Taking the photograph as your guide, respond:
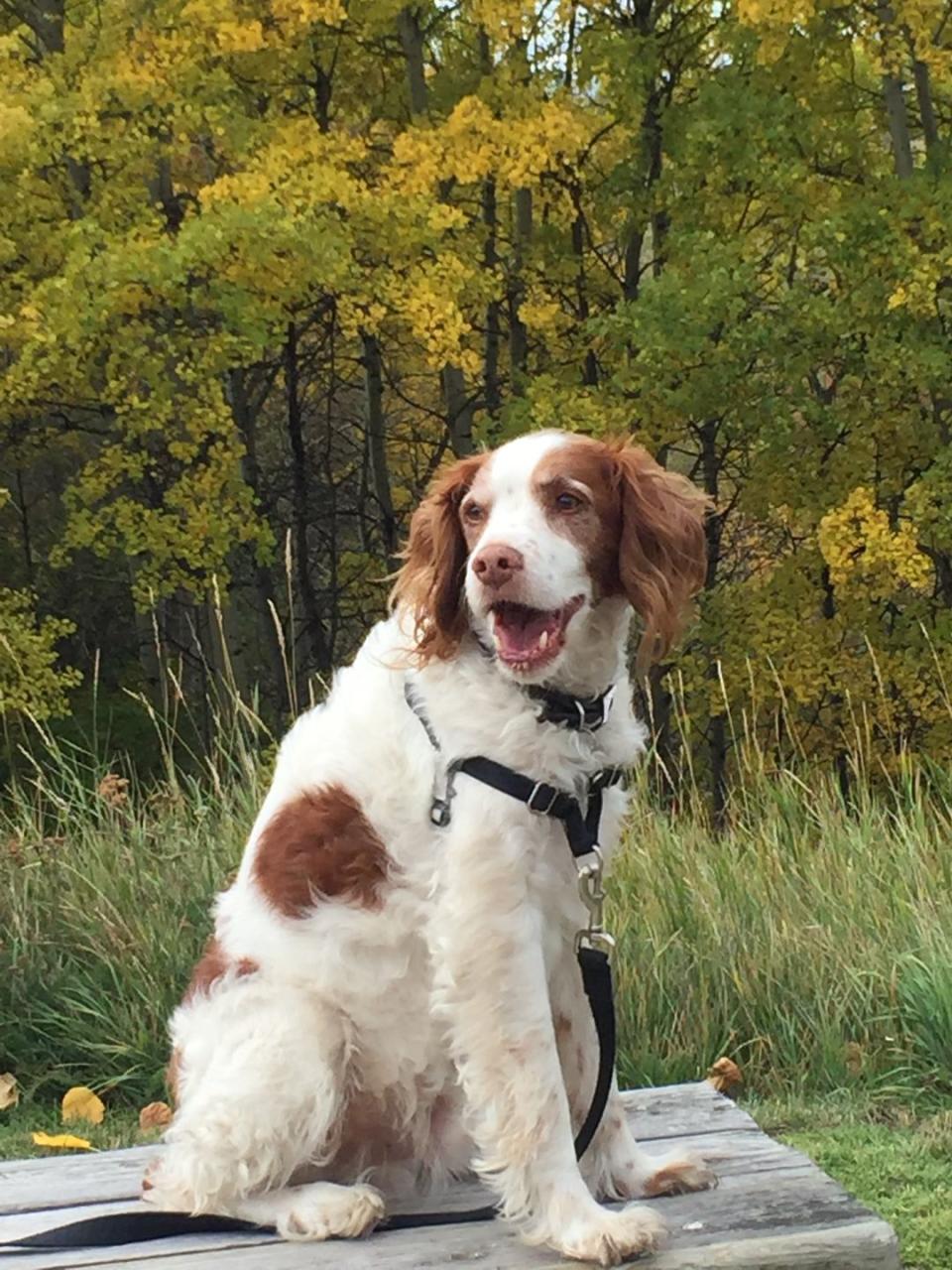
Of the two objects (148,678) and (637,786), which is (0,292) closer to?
(148,678)

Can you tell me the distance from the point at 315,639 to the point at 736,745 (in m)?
9.65

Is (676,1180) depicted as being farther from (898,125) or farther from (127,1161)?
(898,125)

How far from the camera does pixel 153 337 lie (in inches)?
478

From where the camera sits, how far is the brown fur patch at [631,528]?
2.55m

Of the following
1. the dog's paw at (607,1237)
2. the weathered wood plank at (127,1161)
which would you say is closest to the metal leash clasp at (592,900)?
the dog's paw at (607,1237)

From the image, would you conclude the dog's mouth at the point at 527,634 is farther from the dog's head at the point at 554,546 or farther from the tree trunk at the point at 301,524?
the tree trunk at the point at 301,524

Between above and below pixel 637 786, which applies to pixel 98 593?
below

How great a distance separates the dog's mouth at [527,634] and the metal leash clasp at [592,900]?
1.19ft

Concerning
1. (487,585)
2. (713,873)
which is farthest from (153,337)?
(487,585)

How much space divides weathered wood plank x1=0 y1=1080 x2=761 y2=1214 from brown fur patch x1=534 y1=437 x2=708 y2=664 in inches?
44.4

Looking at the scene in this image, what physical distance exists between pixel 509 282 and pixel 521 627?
12.6 m

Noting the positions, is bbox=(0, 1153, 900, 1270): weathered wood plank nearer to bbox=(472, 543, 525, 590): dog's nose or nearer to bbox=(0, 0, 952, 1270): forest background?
bbox=(472, 543, 525, 590): dog's nose

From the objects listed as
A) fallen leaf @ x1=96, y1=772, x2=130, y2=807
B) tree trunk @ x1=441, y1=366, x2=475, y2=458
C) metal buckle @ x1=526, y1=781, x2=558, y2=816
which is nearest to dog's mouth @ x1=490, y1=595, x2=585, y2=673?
metal buckle @ x1=526, y1=781, x2=558, y2=816

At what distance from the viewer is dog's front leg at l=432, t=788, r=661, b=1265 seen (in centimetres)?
239
